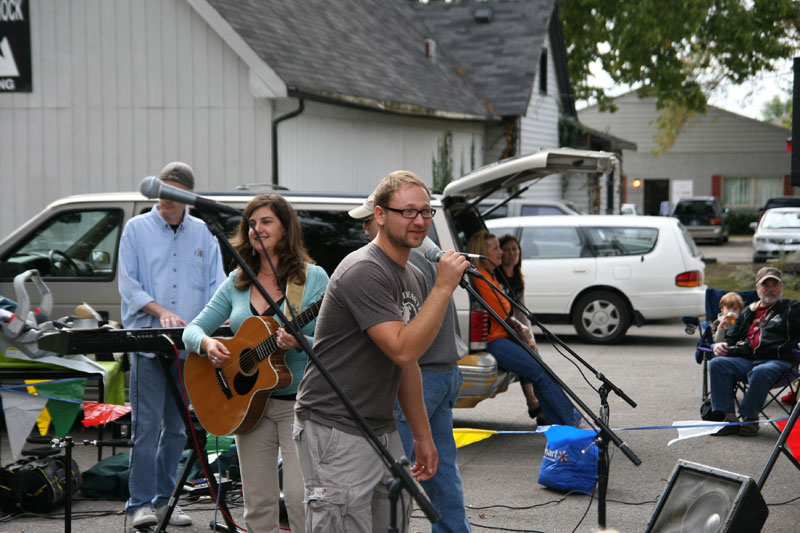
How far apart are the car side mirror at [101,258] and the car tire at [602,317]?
24.5 feet

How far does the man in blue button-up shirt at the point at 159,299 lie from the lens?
18.3ft

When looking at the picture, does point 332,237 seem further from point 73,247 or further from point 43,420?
point 43,420

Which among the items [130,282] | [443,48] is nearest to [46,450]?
[130,282]

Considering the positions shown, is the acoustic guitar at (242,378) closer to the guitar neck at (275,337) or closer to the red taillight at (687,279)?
the guitar neck at (275,337)

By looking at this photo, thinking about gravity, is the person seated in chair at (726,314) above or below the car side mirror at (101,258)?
below

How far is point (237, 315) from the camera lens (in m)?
4.71

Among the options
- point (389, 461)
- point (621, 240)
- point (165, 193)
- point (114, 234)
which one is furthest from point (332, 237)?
point (621, 240)

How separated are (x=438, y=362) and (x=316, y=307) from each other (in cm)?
79

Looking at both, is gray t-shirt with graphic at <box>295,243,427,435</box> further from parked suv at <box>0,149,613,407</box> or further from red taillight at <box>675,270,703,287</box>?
red taillight at <box>675,270,703,287</box>

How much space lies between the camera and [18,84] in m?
15.2

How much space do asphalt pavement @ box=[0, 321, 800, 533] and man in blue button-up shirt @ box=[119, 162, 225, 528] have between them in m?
0.44

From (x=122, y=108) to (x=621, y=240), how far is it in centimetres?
812

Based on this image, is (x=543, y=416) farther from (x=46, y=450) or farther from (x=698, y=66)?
(x=698, y=66)

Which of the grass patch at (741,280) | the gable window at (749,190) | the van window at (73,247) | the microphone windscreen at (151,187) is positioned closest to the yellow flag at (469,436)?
the van window at (73,247)
